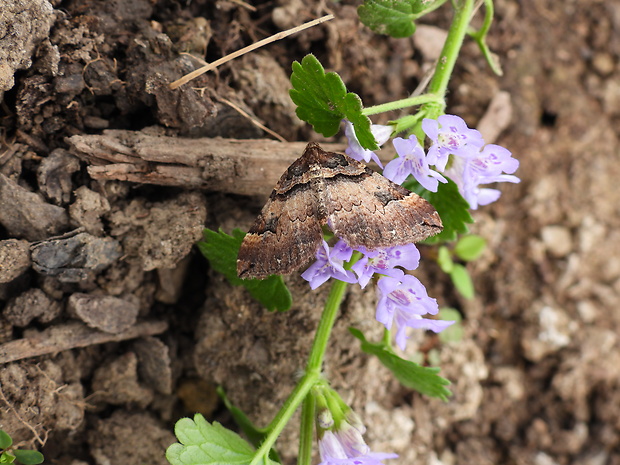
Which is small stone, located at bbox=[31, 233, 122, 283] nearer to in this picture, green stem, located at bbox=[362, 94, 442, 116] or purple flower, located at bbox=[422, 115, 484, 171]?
green stem, located at bbox=[362, 94, 442, 116]

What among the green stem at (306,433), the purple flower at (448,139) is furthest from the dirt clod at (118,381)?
the purple flower at (448,139)

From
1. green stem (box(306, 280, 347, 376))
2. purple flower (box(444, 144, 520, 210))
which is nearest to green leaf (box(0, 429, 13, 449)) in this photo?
green stem (box(306, 280, 347, 376))

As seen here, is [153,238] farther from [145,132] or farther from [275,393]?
[275,393]

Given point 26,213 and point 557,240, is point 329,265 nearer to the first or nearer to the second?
point 26,213

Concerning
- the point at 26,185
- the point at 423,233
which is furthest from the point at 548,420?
the point at 26,185

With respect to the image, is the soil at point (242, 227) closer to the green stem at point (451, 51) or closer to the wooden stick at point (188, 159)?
the wooden stick at point (188, 159)

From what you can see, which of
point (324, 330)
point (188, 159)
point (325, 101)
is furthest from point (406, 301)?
point (188, 159)
